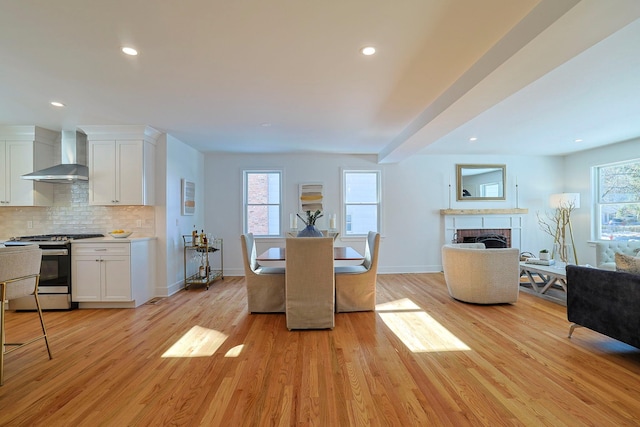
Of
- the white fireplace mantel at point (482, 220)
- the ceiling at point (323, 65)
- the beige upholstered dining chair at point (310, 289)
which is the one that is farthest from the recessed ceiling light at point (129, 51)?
the white fireplace mantel at point (482, 220)

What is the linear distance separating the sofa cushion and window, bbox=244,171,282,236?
4806mm

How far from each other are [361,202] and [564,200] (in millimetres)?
3763

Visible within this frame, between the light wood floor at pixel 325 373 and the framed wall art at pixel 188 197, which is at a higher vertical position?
the framed wall art at pixel 188 197

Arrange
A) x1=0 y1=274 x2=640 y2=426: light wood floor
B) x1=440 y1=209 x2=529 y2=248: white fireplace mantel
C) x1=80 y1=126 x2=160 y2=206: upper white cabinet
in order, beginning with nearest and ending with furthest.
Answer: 1. x1=0 y1=274 x2=640 y2=426: light wood floor
2. x1=80 y1=126 x2=160 y2=206: upper white cabinet
3. x1=440 y1=209 x2=529 y2=248: white fireplace mantel

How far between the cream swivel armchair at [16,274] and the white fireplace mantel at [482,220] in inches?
239

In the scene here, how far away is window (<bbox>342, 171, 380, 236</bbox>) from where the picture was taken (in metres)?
6.02

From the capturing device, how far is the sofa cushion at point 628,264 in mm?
2400

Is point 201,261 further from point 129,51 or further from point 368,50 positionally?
point 368,50

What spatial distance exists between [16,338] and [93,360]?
1.20m

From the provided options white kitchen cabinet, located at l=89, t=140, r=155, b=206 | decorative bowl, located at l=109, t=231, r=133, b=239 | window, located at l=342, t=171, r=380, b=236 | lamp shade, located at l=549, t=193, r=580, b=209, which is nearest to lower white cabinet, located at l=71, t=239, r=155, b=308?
decorative bowl, located at l=109, t=231, r=133, b=239

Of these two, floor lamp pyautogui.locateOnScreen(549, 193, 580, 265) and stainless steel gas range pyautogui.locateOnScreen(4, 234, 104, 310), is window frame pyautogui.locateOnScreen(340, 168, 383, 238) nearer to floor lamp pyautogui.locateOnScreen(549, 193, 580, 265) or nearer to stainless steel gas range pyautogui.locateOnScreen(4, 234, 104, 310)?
floor lamp pyautogui.locateOnScreen(549, 193, 580, 265)

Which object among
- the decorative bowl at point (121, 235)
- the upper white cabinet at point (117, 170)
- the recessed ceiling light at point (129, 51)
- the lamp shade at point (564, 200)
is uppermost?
the recessed ceiling light at point (129, 51)

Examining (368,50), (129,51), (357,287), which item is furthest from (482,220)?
(129,51)

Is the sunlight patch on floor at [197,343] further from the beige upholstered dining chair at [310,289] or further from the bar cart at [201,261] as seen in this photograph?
the bar cart at [201,261]
